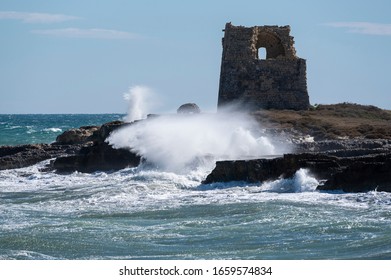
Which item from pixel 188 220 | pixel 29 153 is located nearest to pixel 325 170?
pixel 188 220

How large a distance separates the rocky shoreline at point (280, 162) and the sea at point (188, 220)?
39cm

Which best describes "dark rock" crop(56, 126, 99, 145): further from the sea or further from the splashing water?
the sea

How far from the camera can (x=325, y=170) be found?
23984 mm

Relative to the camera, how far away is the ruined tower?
128ft

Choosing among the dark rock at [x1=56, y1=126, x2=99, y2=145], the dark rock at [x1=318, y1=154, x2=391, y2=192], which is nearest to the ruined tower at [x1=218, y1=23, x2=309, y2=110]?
the dark rock at [x1=56, y1=126, x2=99, y2=145]

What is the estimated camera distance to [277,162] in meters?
24.8

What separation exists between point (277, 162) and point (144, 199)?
3409 mm

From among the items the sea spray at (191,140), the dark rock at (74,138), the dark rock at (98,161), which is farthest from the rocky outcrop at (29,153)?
the sea spray at (191,140)

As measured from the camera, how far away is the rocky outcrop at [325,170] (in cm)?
2197

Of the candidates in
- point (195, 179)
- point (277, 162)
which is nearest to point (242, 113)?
point (195, 179)

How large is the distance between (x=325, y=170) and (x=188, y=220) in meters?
5.62
